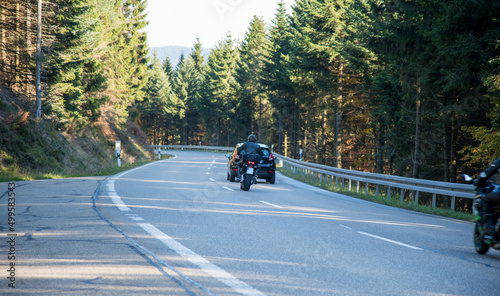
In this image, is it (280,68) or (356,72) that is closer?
(356,72)

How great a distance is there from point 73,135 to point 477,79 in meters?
27.0

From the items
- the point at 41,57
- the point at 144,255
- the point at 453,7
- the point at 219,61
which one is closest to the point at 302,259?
the point at 144,255

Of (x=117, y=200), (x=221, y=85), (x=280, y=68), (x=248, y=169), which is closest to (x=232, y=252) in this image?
(x=117, y=200)

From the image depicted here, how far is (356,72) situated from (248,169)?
16284 millimetres

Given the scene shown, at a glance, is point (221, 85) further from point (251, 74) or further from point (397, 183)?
point (397, 183)

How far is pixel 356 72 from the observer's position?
2900cm

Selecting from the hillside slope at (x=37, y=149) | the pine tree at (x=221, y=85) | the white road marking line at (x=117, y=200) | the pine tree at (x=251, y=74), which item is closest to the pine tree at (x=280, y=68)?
the pine tree at (x=251, y=74)

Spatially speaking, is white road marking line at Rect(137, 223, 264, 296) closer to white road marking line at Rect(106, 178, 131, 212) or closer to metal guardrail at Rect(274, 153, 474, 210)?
white road marking line at Rect(106, 178, 131, 212)

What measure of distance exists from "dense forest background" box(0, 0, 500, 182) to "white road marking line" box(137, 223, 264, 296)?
36.4 ft

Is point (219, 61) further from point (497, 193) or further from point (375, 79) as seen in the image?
point (497, 193)

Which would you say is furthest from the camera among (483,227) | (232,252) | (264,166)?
(264,166)

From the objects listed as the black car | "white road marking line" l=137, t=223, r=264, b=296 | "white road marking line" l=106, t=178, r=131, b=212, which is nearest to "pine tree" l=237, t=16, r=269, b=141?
the black car

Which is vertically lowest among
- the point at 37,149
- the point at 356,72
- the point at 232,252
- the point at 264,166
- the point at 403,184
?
the point at 232,252

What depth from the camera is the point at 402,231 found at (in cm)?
864
